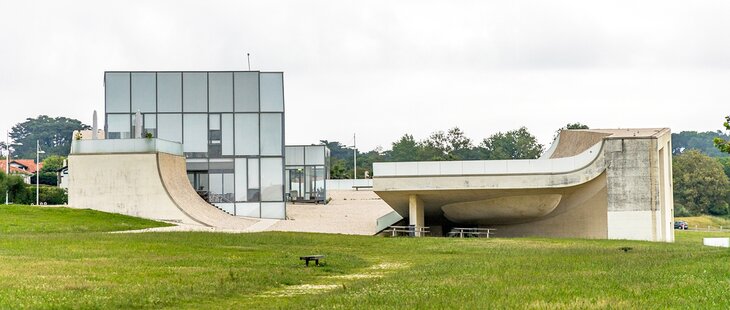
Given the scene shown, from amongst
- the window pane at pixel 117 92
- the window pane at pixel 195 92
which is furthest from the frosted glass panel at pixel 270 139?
the window pane at pixel 117 92

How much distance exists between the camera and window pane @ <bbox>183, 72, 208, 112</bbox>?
212 feet

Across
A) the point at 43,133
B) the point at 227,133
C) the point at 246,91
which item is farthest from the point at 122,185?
the point at 43,133

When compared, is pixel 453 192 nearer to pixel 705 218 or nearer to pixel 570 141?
pixel 570 141

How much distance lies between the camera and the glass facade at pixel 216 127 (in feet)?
211

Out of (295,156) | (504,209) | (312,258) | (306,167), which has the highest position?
(295,156)

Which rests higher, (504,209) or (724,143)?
(724,143)

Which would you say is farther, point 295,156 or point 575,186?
point 295,156

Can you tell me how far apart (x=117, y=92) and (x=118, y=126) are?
1.96 meters

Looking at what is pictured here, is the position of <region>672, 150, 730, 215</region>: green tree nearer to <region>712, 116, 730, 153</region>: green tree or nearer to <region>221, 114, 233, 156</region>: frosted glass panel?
<region>221, 114, 233, 156</region>: frosted glass panel

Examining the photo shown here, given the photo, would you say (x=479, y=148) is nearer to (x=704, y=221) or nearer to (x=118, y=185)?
(x=704, y=221)

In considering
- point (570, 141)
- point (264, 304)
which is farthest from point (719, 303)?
point (570, 141)

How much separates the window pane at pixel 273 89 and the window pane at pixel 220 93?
6.40ft

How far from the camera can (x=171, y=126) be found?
212ft

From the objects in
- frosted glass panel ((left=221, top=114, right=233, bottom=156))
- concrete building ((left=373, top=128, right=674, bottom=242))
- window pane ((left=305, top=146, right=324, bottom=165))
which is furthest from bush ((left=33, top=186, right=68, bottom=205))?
concrete building ((left=373, top=128, right=674, bottom=242))
